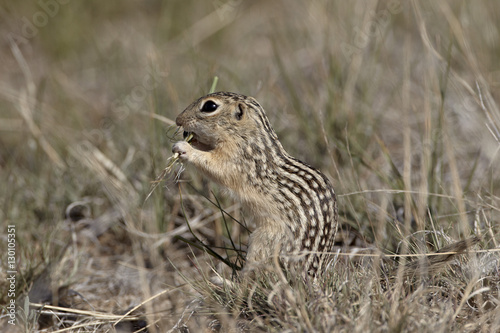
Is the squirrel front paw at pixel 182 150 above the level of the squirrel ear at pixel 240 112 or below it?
below

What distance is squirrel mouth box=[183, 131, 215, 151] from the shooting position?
3076 millimetres

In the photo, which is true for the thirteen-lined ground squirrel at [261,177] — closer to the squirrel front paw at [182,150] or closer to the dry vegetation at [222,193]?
the squirrel front paw at [182,150]

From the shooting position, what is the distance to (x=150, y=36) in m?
6.54

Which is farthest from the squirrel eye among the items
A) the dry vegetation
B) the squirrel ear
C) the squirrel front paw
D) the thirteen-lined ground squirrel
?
the dry vegetation

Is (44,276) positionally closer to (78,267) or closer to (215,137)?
(78,267)

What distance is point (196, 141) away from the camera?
321 centimetres

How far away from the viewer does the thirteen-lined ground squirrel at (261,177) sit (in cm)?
268

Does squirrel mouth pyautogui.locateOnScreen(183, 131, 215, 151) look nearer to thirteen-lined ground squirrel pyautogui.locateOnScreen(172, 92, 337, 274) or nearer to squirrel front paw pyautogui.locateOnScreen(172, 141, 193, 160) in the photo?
thirteen-lined ground squirrel pyautogui.locateOnScreen(172, 92, 337, 274)

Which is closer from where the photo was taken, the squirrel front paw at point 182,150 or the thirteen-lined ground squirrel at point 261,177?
the thirteen-lined ground squirrel at point 261,177

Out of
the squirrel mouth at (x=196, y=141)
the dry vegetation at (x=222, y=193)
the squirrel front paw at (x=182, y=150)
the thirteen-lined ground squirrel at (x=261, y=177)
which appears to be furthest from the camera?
the squirrel mouth at (x=196, y=141)

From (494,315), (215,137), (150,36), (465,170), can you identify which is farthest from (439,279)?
(150,36)

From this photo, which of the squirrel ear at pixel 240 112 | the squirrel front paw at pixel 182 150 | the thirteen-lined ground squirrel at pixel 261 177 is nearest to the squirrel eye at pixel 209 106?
the thirteen-lined ground squirrel at pixel 261 177

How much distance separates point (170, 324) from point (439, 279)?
1245 mm

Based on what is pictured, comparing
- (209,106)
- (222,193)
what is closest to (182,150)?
(209,106)
